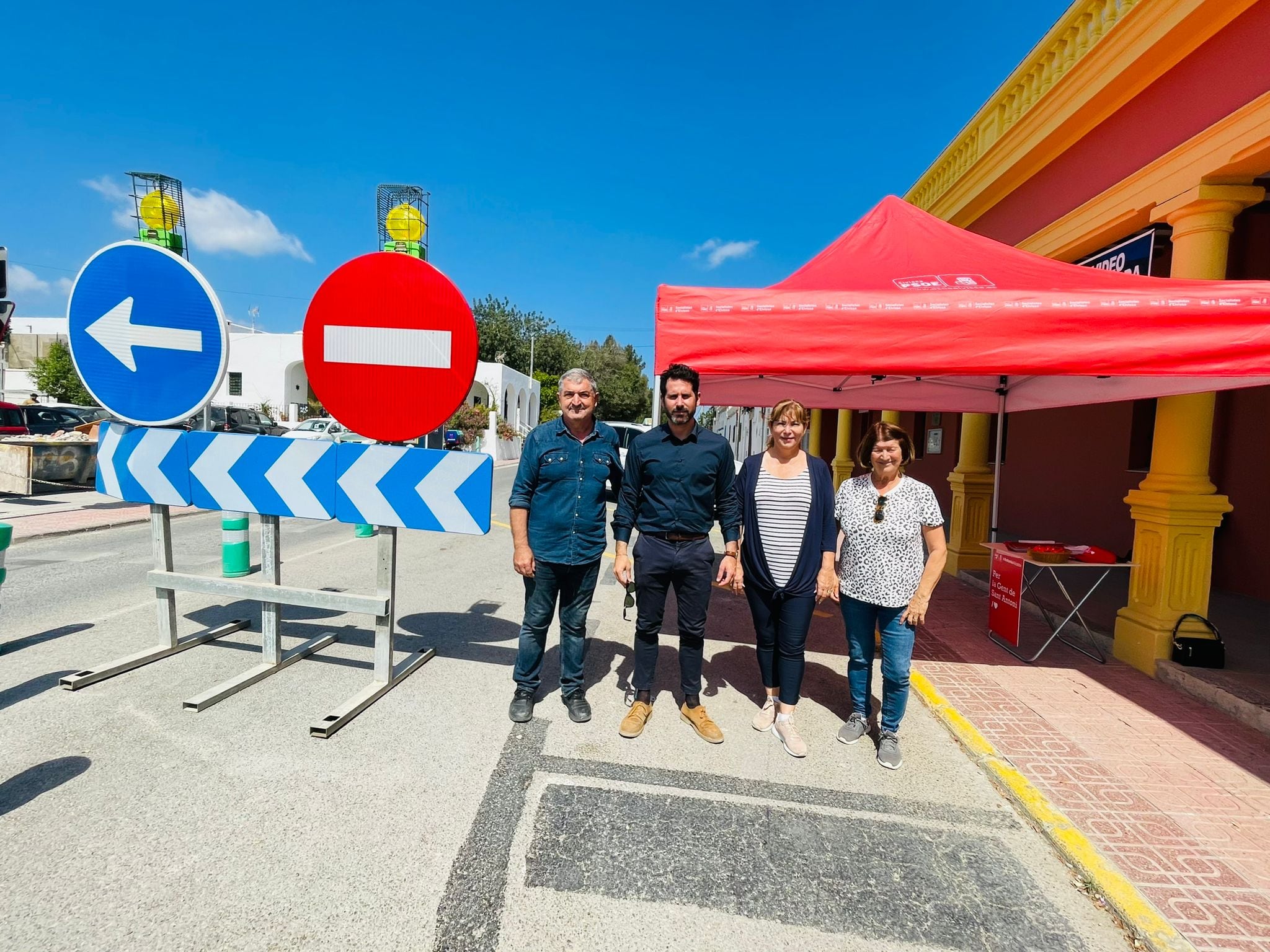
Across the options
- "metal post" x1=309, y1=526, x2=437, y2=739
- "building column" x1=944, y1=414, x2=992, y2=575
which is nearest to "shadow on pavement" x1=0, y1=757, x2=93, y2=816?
"metal post" x1=309, y1=526, x2=437, y2=739

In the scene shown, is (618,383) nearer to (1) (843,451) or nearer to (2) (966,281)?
(1) (843,451)

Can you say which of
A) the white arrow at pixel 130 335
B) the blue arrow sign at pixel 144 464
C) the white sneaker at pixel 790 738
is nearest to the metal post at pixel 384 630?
the blue arrow sign at pixel 144 464

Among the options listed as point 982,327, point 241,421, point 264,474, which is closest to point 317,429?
point 241,421

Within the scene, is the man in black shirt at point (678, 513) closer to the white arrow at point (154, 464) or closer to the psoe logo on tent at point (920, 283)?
the psoe logo on tent at point (920, 283)

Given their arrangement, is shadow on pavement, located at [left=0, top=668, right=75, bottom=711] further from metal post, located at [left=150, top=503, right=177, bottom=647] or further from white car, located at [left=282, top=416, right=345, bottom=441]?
white car, located at [left=282, top=416, right=345, bottom=441]

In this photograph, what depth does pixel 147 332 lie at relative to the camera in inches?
149

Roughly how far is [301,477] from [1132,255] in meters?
6.82

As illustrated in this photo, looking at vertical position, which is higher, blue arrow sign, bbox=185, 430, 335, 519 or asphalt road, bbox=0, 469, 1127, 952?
blue arrow sign, bbox=185, 430, 335, 519

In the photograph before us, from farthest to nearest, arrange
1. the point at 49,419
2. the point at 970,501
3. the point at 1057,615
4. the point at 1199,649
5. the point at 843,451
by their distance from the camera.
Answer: the point at 49,419
the point at 843,451
the point at 970,501
the point at 1057,615
the point at 1199,649

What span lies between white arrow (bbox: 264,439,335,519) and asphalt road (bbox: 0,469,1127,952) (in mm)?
1152

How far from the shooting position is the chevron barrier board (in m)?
3.56

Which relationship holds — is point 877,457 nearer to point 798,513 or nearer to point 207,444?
point 798,513

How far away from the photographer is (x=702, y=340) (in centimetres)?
384

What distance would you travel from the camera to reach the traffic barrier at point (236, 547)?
6.11 meters
